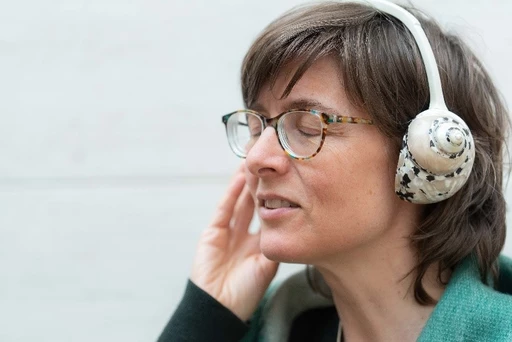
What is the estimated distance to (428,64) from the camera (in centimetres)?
112

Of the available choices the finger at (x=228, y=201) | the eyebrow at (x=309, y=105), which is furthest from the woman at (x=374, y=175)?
the finger at (x=228, y=201)

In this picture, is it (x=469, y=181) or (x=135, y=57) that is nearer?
(x=469, y=181)

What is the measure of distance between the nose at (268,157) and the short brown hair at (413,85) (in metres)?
0.08

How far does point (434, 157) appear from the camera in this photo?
1.06 metres

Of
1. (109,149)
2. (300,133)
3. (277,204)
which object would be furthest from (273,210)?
(109,149)

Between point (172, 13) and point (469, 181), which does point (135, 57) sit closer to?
point (172, 13)

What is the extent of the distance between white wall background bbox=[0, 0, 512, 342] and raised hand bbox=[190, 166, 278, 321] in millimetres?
125

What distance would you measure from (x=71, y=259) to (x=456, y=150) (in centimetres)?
93

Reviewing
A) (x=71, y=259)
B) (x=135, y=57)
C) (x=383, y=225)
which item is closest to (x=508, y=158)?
(x=383, y=225)

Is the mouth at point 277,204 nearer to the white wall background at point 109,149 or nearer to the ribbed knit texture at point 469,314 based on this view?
the ribbed knit texture at point 469,314

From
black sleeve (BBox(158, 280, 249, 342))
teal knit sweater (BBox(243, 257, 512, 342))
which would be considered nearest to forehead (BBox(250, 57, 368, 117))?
teal knit sweater (BBox(243, 257, 512, 342))

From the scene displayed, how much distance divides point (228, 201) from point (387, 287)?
0.40m

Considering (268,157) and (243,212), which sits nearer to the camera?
(268,157)

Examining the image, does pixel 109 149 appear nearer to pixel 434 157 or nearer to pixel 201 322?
pixel 201 322
